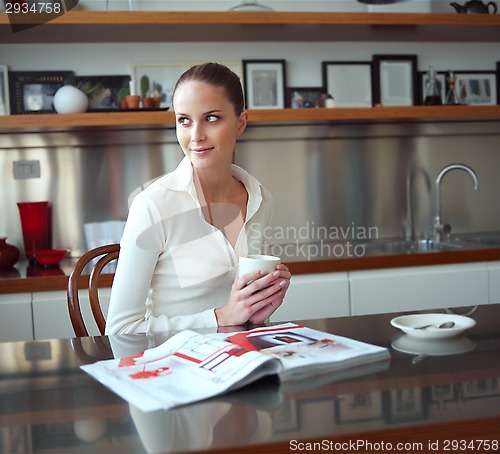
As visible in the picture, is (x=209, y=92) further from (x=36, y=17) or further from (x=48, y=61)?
(x=48, y=61)

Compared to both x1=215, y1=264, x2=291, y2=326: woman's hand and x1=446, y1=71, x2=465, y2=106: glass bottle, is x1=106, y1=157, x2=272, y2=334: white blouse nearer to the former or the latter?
x1=215, y1=264, x2=291, y2=326: woman's hand

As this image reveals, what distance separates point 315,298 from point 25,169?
59.3 inches

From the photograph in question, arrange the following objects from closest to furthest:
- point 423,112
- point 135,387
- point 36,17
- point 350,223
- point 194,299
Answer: point 135,387, point 194,299, point 36,17, point 423,112, point 350,223

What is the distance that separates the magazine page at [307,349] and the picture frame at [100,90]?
216cm

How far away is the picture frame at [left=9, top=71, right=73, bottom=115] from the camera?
3.14 meters

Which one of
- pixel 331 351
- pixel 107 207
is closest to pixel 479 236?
pixel 107 207

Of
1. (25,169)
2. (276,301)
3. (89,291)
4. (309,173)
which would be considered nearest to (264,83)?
(309,173)

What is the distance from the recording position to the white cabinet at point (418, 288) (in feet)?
9.31

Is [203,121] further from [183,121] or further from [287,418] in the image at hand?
[287,418]

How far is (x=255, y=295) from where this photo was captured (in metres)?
1.41

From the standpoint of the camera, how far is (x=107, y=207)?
130 inches

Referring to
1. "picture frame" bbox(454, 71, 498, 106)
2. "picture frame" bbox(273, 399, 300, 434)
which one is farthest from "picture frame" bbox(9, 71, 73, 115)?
"picture frame" bbox(273, 399, 300, 434)

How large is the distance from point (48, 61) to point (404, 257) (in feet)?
6.11

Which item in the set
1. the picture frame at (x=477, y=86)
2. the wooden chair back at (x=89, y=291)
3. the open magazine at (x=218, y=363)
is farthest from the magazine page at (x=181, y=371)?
the picture frame at (x=477, y=86)
